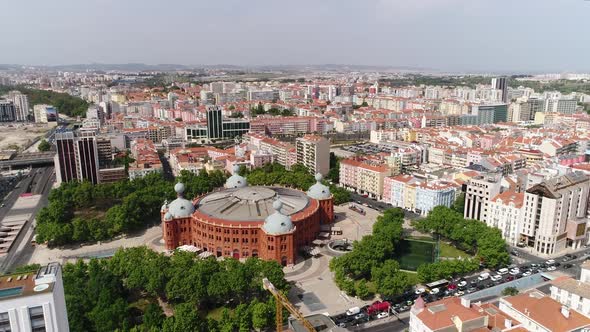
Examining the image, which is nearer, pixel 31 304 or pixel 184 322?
pixel 31 304

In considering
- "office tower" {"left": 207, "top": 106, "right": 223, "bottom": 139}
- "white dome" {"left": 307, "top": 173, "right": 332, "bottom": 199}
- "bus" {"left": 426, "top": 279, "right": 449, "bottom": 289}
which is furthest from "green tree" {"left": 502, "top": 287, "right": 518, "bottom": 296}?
"office tower" {"left": 207, "top": 106, "right": 223, "bottom": 139}

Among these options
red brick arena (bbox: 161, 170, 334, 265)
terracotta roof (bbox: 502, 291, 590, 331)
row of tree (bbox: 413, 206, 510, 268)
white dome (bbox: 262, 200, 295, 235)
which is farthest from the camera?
red brick arena (bbox: 161, 170, 334, 265)

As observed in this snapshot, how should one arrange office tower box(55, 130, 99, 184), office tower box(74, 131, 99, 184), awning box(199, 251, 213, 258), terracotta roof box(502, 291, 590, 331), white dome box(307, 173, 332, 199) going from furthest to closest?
office tower box(74, 131, 99, 184), office tower box(55, 130, 99, 184), white dome box(307, 173, 332, 199), awning box(199, 251, 213, 258), terracotta roof box(502, 291, 590, 331)

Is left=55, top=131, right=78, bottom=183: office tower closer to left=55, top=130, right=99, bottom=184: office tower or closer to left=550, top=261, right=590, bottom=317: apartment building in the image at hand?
left=55, top=130, right=99, bottom=184: office tower

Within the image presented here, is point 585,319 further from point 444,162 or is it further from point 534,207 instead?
point 444,162

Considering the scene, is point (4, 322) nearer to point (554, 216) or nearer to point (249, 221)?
point (249, 221)

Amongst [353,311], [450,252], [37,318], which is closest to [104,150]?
[353,311]
